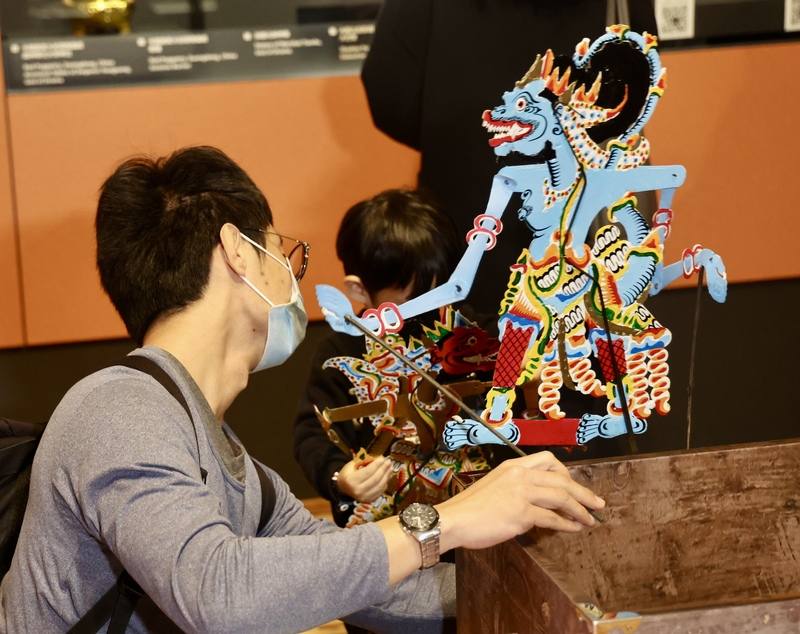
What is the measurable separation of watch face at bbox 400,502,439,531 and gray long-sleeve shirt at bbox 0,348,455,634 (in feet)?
0.12

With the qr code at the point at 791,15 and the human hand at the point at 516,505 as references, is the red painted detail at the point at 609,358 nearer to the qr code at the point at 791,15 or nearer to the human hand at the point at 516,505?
the human hand at the point at 516,505

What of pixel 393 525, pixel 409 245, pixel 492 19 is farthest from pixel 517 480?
pixel 492 19

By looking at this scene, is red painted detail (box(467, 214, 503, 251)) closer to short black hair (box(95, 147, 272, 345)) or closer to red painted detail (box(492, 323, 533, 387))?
red painted detail (box(492, 323, 533, 387))

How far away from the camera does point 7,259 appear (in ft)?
8.86

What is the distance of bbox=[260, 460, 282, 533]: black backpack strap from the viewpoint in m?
1.35

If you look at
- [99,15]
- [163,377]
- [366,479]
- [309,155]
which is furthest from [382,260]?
[99,15]

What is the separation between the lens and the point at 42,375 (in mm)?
2773

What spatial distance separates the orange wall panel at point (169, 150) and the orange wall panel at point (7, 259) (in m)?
0.02

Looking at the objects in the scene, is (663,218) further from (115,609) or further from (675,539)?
(115,609)

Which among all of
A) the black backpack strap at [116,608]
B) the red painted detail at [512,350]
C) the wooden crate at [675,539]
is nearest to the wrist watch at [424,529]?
the wooden crate at [675,539]

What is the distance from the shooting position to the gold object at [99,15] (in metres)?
2.66

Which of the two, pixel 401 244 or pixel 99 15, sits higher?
pixel 99 15

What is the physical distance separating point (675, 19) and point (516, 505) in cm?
214

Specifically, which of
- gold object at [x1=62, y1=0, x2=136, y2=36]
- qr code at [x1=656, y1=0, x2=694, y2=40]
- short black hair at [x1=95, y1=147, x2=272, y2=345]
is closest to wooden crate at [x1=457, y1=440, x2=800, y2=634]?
short black hair at [x1=95, y1=147, x2=272, y2=345]
